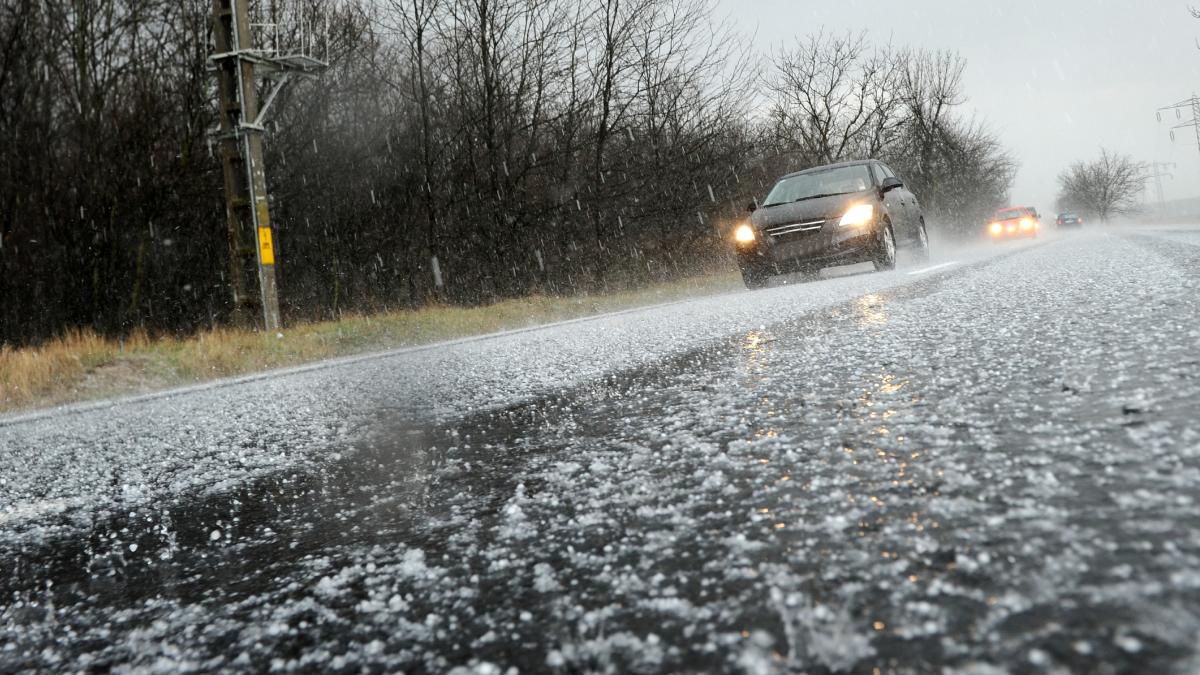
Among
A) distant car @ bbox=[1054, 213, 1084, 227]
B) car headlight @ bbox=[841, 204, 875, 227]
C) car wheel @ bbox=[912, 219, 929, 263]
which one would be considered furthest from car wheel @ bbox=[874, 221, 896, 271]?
distant car @ bbox=[1054, 213, 1084, 227]

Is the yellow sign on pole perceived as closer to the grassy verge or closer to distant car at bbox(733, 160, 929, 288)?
the grassy verge

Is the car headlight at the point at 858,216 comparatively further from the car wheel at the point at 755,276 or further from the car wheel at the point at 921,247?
the car wheel at the point at 921,247

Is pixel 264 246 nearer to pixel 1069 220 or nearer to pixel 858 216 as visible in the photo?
pixel 858 216

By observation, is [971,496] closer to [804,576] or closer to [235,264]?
[804,576]

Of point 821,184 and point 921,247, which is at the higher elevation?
point 821,184

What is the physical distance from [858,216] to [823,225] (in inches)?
17.9

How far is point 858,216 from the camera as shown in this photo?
1068 cm

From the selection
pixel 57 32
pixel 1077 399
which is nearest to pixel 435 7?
pixel 57 32

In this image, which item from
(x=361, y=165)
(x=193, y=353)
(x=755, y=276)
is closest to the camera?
(x=193, y=353)

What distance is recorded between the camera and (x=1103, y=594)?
1.02 metres

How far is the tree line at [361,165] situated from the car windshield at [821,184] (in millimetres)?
6822

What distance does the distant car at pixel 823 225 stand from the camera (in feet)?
35.1

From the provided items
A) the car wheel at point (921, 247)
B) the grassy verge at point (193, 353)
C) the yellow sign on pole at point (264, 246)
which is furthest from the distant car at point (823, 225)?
the yellow sign on pole at point (264, 246)

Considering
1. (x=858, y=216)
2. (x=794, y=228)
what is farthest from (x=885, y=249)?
(x=794, y=228)
